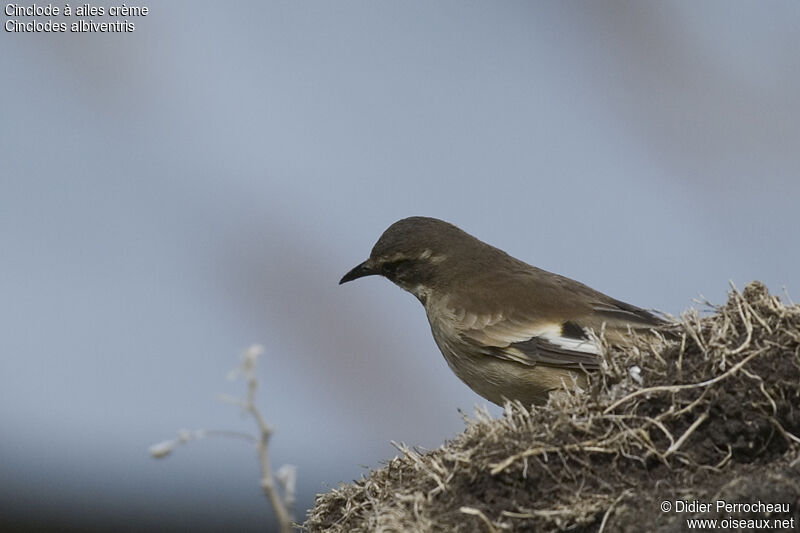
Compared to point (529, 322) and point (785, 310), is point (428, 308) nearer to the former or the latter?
point (529, 322)

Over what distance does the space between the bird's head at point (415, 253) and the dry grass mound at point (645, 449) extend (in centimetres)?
312

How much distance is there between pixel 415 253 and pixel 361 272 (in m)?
0.46

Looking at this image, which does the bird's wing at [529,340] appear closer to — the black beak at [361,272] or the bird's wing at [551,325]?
the bird's wing at [551,325]

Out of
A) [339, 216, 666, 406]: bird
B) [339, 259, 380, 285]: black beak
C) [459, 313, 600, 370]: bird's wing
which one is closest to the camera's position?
[459, 313, 600, 370]: bird's wing

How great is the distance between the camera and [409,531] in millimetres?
3625

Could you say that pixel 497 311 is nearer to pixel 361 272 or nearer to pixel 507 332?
pixel 507 332

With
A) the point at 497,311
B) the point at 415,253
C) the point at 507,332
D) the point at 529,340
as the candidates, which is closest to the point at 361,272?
the point at 415,253

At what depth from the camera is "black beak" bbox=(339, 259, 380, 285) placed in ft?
24.4

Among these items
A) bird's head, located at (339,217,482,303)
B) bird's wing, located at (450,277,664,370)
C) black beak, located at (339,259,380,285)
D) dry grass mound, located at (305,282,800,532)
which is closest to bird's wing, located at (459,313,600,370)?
bird's wing, located at (450,277,664,370)

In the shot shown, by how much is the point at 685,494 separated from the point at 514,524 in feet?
1.94

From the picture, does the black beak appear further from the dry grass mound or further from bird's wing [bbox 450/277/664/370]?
the dry grass mound

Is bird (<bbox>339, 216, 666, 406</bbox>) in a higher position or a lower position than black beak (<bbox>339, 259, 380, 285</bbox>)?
lower


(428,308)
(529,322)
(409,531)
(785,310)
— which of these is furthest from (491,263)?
(409,531)

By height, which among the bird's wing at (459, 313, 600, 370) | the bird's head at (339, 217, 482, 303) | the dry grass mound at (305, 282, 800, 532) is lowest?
the dry grass mound at (305, 282, 800, 532)
